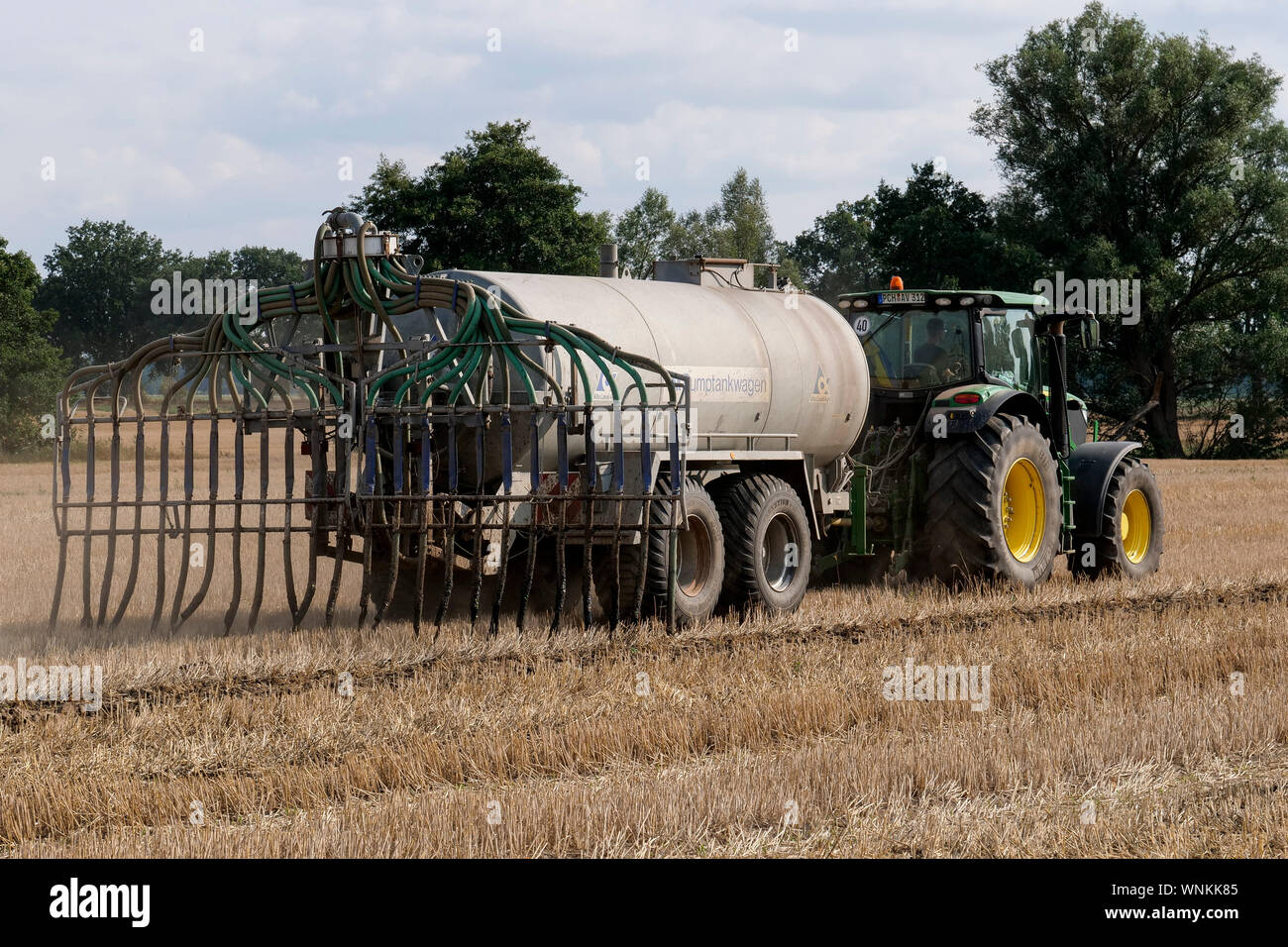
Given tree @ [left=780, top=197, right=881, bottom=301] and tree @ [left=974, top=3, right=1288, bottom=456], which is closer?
tree @ [left=974, top=3, right=1288, bottom=456]

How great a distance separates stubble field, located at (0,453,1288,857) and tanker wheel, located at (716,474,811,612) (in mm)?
457

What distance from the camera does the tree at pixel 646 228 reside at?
62594 millimetres

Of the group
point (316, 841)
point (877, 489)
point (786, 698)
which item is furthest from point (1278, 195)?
point (316, 841)

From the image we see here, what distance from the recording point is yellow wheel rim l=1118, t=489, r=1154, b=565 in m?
13.3

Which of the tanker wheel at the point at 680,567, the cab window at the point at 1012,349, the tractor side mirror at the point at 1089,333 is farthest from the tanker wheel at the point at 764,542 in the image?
the tractor side mirror at the point at 1089,333

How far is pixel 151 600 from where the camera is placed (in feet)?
37.5

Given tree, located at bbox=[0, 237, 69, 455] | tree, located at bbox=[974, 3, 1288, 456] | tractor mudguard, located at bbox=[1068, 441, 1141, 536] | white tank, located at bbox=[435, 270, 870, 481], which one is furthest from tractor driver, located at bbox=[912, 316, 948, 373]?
tree, located at bbox=[0, 237, 69, 455]

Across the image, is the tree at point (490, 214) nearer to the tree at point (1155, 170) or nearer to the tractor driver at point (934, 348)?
the tree at point (1155, 170)

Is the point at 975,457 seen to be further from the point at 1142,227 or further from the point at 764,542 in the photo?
the point at 1142,227

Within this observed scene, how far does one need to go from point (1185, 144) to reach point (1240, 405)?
658 cm

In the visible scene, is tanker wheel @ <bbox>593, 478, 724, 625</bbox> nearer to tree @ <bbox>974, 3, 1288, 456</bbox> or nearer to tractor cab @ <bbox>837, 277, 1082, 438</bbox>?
tractor cab @ <bbox>837, 277, 1082, 438</bbox>

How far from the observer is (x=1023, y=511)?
12.2 meters

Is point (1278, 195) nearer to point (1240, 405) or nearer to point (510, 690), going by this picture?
→ point (1240, 405)

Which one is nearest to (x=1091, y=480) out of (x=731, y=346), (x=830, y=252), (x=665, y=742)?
(x=731, y=346)
